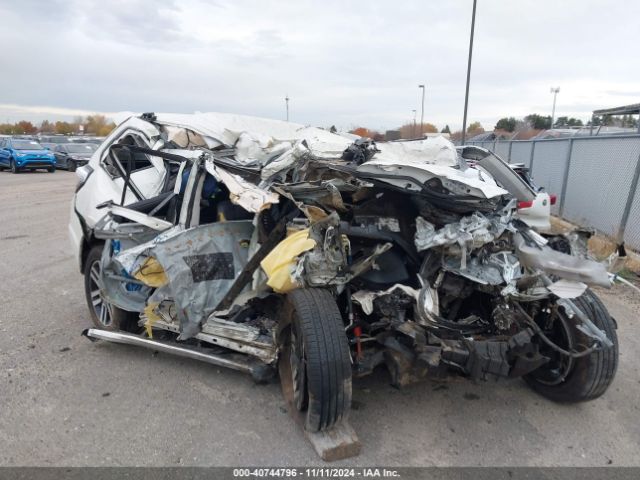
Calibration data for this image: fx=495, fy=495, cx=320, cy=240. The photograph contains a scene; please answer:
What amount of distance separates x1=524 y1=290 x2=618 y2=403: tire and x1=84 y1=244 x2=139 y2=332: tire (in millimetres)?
3366

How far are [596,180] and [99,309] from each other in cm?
911

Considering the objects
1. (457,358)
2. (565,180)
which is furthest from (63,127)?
(457,358)

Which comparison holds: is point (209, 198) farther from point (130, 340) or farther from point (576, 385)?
point (576, 385)

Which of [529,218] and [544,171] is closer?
[529,218]

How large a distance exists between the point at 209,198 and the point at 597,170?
8.53m

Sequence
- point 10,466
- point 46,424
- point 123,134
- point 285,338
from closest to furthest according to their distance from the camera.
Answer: point 10,466 → point 46,424 → point 285,338 → point 123,134

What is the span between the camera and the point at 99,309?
15.1 feet

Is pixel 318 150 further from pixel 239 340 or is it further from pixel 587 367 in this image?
pixel 587 367

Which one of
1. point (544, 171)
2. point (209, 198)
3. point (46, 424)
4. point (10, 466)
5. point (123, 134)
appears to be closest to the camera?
point (10, 466)

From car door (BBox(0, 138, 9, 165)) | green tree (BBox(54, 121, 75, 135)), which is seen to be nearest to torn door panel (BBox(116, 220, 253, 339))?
car door (BBox(0, 138, 9, 165))

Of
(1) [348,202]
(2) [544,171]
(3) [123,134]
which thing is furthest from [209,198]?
(2) [544,171]

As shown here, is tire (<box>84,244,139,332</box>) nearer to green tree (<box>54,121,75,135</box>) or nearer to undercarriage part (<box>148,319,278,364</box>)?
undercarriage part (<box>148,319,278,364</box>)

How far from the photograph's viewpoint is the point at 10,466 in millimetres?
2723

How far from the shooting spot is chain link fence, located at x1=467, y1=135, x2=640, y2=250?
8039 millimetres
